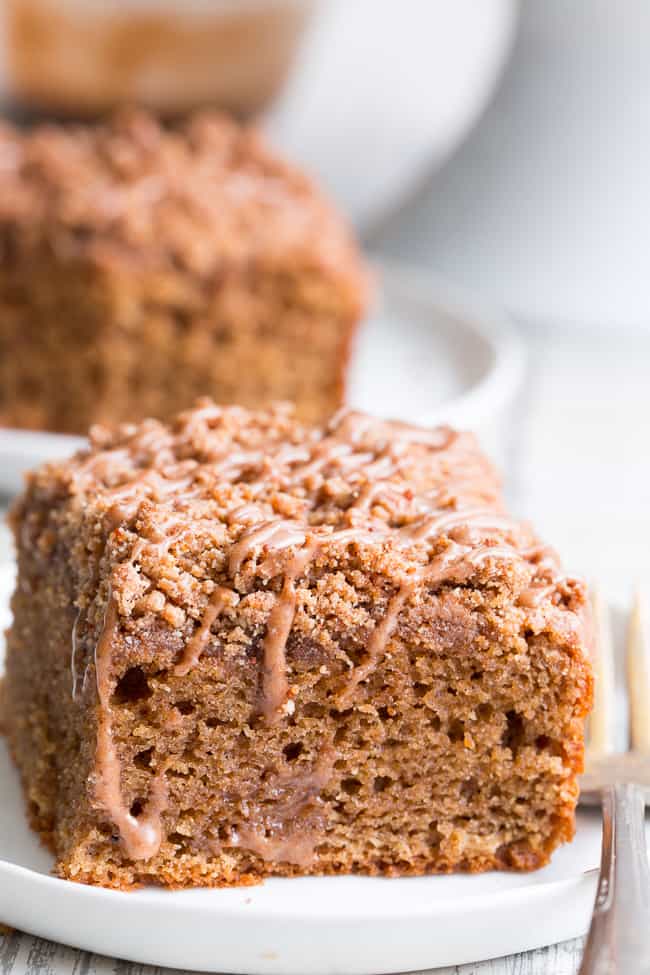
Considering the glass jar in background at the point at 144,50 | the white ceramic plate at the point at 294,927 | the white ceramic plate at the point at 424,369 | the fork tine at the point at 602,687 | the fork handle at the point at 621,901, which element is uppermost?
the glass jar in background at the point at 144,50

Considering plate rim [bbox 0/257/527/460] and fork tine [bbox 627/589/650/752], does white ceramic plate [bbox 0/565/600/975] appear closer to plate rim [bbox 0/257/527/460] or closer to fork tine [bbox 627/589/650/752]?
fork tine [bbox 627/589/650/752]

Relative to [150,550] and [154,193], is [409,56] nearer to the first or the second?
[154,193]

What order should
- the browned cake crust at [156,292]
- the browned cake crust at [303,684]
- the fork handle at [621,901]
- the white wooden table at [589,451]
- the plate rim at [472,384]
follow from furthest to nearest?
the browned cake crust at [156,292] → the white wooden table at [589,451] → the plate rim at [472,384] → the browned cake crust at [303,684] → the fork handle at [621,901]

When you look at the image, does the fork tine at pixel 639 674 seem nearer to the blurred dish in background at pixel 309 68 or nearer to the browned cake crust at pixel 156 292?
the browned cake crust at pixel 156 292

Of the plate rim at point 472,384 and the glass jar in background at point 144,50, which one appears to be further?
the glass jar in background at point 144,50

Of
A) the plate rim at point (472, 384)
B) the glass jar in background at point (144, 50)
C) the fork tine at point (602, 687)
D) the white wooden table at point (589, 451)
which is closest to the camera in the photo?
the fork tine at point (602, 687)

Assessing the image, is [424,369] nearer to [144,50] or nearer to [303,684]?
[144,50]

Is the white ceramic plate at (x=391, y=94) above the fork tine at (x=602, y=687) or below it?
above

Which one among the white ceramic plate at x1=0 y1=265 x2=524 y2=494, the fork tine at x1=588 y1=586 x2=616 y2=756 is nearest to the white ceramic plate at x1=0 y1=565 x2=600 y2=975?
the fork tine at x1=588 y1=586 x2=616 y2=756

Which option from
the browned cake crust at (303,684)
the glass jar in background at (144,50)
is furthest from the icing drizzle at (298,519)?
the glass jar in background at (144,50)
